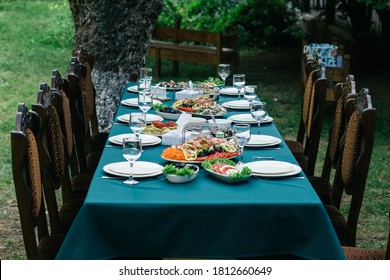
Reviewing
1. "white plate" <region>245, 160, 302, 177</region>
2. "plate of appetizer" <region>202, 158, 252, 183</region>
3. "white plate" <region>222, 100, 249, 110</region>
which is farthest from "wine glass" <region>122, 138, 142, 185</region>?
"white plate" <region>222, 100, 249, 110</region>

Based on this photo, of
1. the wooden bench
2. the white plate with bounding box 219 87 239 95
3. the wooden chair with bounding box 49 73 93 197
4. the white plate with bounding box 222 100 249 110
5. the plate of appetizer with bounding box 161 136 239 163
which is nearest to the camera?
the plate of appetizer with bounding box 161 136 239 163

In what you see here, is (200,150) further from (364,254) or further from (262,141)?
(364,254)

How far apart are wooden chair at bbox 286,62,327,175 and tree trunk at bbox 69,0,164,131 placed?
2.87 meters

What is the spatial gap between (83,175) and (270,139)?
144 cm

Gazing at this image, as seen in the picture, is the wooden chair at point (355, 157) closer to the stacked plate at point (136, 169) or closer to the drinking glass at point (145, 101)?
the stacked plate at point (136, 169)

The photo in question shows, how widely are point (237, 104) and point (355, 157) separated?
1703 mm

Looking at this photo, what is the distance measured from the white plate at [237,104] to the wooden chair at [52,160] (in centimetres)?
152

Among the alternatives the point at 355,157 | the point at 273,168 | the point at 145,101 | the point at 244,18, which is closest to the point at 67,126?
the point at 145,101

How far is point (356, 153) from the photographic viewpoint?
4738mm

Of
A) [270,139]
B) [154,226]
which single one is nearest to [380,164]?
[270,139]

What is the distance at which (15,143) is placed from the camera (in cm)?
384

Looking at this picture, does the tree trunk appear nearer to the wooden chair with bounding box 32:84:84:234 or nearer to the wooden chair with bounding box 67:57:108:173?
the wooden chair with bounding box 67:57:108:173

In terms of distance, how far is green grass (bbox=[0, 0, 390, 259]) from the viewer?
22.9ft

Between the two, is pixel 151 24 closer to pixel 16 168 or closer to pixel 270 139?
pixel 270 139
